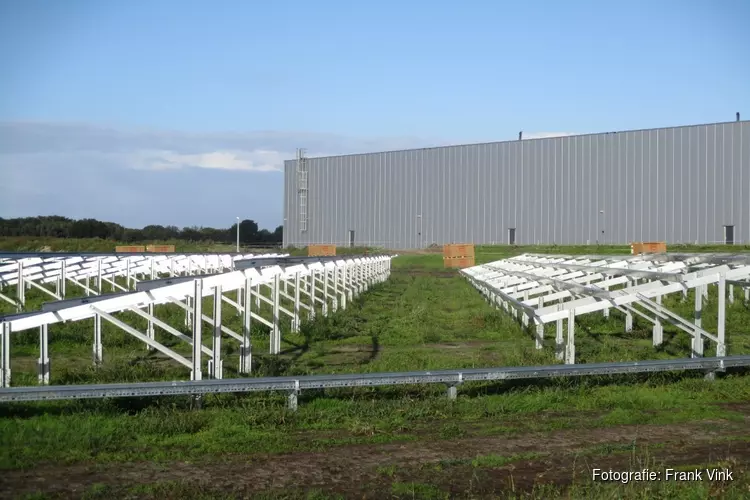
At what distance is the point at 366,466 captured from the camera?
21.9 feet

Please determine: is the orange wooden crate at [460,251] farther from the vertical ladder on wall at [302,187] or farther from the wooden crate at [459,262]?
the vertical ladder on wall at [302,187]

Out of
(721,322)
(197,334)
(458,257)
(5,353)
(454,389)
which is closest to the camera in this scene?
(5,353)

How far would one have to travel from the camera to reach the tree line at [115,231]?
75750 millimetres

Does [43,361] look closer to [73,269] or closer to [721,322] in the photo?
[721,322]

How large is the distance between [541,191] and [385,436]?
46617 mm

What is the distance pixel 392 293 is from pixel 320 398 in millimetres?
21179

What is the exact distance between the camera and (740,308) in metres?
18.5

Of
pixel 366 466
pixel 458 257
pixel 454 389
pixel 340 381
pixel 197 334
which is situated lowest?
pixel 366 466

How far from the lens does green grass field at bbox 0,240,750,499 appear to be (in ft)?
19.9

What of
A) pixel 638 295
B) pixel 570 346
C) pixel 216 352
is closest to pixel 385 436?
pixel 216 352

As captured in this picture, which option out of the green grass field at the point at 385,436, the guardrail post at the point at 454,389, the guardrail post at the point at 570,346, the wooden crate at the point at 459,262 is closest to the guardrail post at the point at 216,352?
the green grass field at the point at 385,436

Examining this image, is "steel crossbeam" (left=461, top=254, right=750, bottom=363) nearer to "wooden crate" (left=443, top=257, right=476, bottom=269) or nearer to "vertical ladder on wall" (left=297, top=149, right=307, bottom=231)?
"wooden crate" (left=443, top=257, right=476, bottom=269)

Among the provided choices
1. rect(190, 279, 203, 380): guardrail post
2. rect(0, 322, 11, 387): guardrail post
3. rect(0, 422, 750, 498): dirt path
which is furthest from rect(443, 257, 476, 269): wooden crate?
rect(0, 422, 750, 498): dirt path

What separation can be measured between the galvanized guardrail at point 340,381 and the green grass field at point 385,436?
8.2 inches
